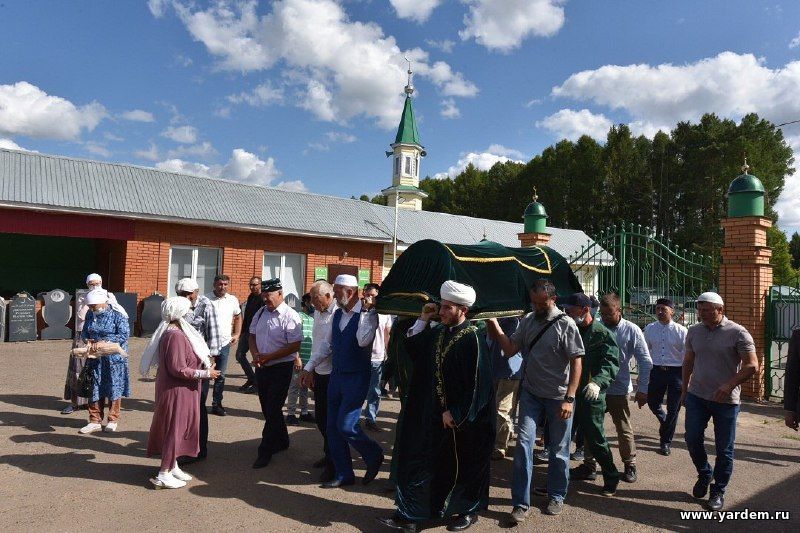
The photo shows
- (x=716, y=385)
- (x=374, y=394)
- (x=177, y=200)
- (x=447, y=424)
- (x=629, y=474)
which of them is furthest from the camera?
(x=177, y=200)

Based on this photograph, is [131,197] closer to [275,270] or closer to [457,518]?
[275,270]

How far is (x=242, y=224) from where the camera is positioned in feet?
53.9

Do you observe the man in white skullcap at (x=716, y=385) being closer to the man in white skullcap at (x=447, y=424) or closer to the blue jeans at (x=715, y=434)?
the blue jeans at (x=715, y=434)

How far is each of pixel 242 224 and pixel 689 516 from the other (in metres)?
14.4

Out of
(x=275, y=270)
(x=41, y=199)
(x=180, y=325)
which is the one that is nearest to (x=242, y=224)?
(x=275, y=270)

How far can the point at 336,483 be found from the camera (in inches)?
186

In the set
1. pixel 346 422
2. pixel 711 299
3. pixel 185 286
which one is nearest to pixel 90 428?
pixel 185 286

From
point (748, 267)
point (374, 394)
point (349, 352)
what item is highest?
point (748, 267)

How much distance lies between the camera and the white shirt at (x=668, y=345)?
243 inches

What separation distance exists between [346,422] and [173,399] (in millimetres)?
1490

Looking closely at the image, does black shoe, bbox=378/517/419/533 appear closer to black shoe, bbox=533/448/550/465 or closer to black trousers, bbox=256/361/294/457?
black trousers, bbox=256/361/294/457

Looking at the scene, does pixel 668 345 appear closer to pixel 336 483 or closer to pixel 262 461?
pixel 336 483

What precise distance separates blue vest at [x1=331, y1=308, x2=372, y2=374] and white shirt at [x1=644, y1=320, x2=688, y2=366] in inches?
140

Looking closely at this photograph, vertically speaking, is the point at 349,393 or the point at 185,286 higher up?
the point at 185,286
